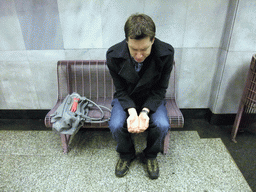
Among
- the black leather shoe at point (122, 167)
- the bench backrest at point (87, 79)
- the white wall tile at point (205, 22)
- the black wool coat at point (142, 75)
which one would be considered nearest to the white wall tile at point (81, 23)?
the bench backrest at point (87, 79)

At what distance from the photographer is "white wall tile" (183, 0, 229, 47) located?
221cm

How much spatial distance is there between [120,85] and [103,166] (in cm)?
96

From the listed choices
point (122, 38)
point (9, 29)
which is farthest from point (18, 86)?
point (122, 38)

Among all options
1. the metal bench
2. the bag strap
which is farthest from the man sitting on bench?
the metal bench

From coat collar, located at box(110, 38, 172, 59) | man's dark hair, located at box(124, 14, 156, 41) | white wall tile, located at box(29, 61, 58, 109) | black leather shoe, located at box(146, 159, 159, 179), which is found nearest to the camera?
man's dark hair, located at box(124, 14, 156, 41)

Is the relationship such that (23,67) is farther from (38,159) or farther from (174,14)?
(174,14)

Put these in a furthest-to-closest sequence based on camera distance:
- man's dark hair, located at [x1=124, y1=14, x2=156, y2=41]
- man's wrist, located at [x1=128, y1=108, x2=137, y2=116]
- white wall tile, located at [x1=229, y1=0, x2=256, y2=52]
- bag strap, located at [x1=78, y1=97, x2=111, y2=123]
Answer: white wall tile, located at [x1=229, y1=0, x2=256, y2=52] → bag strap, located at [x1=78, y1=97, x2=111, y2=123] → man's wrist, located at [x1=128, y1=108, x2=137, y2=116] → man's dark hair, located at [x1=124, y1=14, x2=156, y2=41]

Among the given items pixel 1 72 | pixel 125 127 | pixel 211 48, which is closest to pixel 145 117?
pixel 125 127

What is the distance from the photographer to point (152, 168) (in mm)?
1905

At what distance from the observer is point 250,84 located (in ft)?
6.87

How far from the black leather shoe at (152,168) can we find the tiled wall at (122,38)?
1.18 metres

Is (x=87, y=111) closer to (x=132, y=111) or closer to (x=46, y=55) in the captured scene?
(x=132, y=111)

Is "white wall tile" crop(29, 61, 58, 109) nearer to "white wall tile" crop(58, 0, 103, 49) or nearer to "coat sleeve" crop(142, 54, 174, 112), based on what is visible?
"white wall tile" crop(58, 0, 103, 49)

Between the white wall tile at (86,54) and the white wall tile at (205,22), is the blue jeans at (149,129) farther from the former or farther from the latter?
the white wall tile at (205,22)
